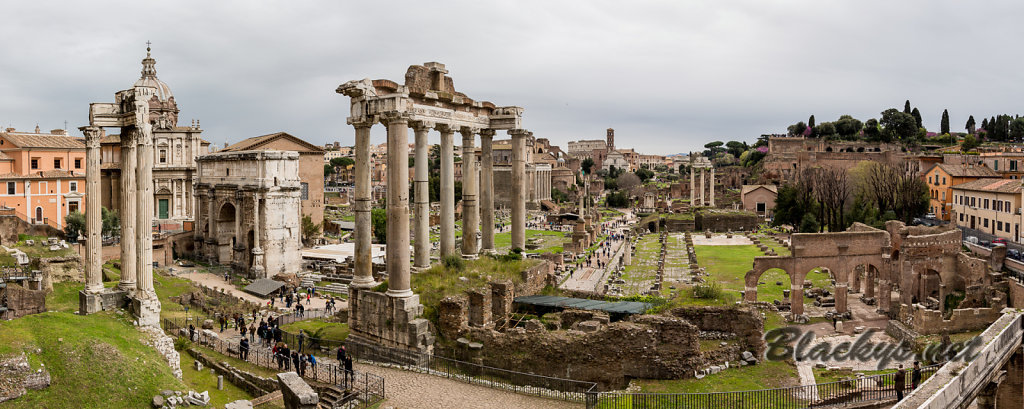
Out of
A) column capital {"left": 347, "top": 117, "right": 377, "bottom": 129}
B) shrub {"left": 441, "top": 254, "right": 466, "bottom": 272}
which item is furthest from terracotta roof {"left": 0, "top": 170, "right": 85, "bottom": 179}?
shrub {"left": 441, "top": 254, "right": 466, "bottom": 272}

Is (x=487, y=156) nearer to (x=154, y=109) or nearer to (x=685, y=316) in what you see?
(x=685, y=316)

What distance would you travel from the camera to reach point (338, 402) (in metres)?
15.5

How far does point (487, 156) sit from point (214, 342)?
10.6 metres

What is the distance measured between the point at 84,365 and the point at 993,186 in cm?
5552

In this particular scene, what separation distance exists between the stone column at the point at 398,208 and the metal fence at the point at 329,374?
8.00ft

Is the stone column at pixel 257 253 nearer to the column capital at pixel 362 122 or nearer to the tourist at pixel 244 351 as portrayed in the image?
the tourist at pixel 244 351

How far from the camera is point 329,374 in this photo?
1691 centimetres

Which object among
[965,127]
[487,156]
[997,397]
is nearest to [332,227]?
[487,156]

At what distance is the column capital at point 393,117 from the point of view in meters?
18.4

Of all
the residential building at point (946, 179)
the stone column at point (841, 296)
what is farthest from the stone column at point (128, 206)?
the residential building at point (946, 179)

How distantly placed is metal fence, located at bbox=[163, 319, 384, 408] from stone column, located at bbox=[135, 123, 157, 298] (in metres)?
2.75

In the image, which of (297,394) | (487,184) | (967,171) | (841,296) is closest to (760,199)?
(967,171)

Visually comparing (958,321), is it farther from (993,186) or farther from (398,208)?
(993,186)

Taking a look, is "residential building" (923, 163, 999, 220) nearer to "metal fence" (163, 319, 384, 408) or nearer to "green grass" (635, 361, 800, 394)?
"green grass" (635, 361, 800, 394)
